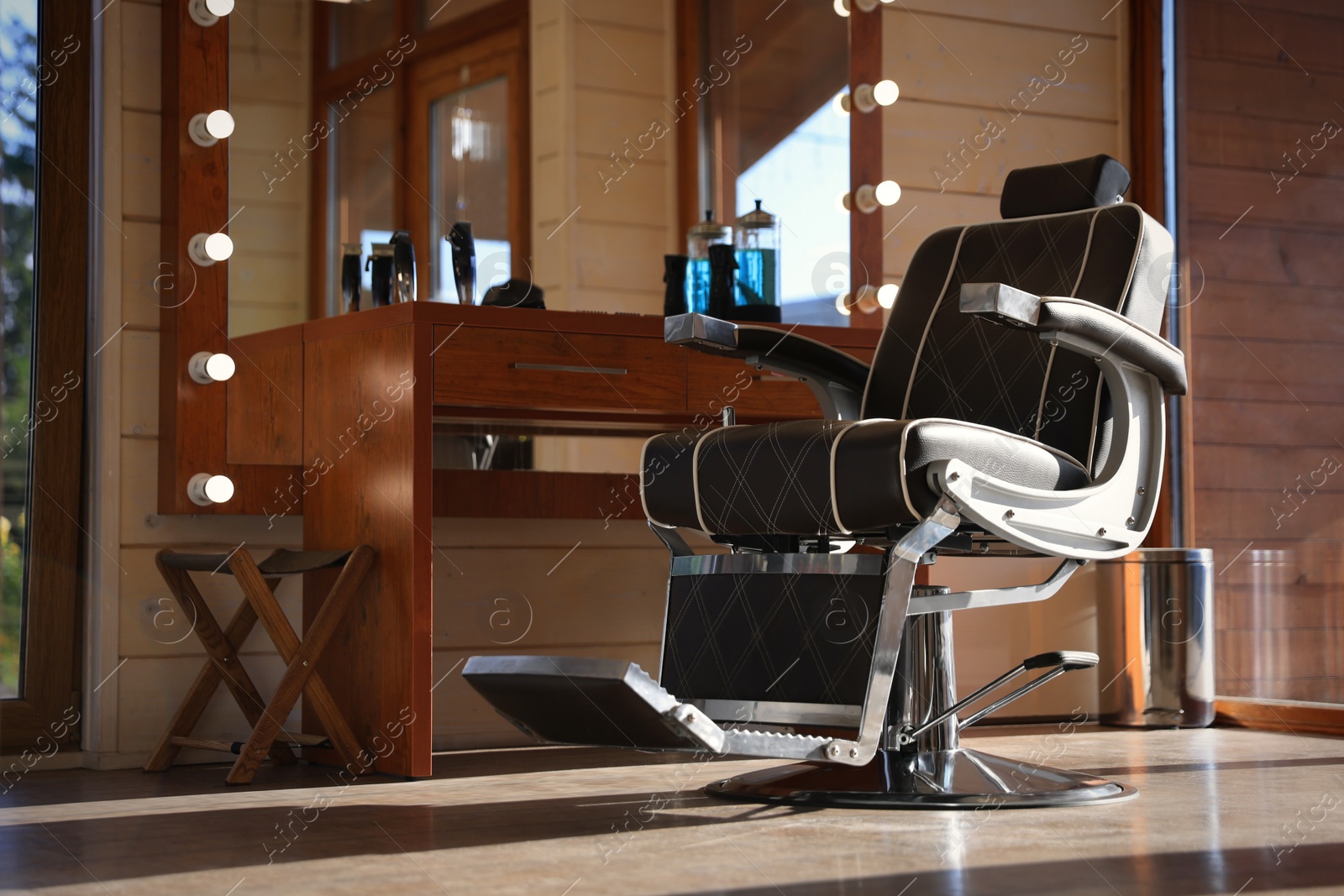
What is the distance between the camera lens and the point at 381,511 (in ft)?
7.95

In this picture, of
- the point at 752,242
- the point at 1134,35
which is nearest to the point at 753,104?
the point at 752,242

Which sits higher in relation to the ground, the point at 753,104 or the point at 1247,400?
the point at 753,104

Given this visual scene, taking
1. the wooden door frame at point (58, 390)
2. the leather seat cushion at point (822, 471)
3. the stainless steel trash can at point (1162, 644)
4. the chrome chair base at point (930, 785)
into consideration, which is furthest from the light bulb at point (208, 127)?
the stainless steel trash can at point (1162, 644)

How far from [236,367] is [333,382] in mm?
241

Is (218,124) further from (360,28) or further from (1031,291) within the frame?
(1031,291)

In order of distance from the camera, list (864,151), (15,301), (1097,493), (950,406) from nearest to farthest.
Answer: (1097,493) < (950,406) < (15,301) < (864,151)

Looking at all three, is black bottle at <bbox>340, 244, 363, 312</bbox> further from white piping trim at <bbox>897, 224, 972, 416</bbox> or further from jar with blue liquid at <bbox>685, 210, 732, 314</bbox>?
white piping trim at <bbox>897, 224, 972, 416</bbox>

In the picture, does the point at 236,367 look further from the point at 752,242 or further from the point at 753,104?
the point at 753,104

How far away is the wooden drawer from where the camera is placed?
240cm

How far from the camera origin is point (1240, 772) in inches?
94.7

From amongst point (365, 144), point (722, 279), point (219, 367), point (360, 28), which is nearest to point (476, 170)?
point (365, 144)

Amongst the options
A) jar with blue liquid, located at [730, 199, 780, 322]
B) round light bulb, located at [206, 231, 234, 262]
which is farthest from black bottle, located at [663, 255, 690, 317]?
round light bulb, located at [206, 231, 234, 262]

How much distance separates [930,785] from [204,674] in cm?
127

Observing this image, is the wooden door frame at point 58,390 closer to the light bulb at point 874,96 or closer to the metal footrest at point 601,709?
the metal footrest at point 601,709
